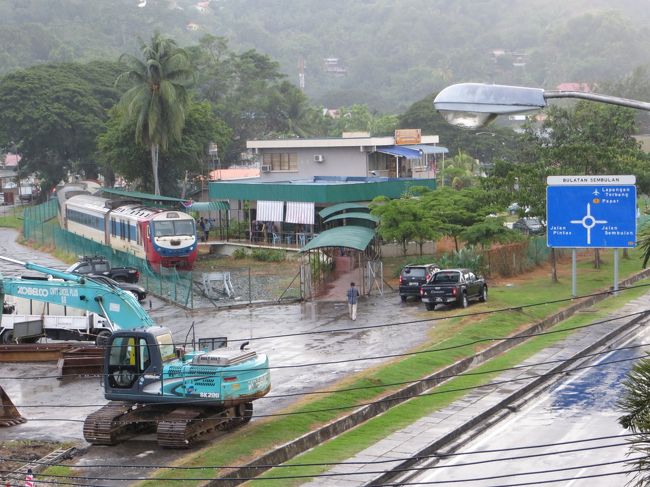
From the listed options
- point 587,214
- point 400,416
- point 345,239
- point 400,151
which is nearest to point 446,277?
point 345,239

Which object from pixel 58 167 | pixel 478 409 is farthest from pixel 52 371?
pixel 58 167

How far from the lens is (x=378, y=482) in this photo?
21.3 meters

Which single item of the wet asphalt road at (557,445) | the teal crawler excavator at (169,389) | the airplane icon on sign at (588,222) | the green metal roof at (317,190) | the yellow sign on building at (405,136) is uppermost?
the yellow sign on building at (405,136)

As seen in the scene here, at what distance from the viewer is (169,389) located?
2256 cm

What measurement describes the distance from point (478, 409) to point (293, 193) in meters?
35.7

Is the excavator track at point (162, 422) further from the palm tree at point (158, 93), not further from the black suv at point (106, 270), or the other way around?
the palm tree at point (158, 93)

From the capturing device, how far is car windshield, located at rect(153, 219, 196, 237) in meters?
52.8

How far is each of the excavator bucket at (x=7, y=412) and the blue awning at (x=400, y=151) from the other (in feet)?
151

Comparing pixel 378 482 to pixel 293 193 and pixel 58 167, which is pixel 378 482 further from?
pixel 58 167

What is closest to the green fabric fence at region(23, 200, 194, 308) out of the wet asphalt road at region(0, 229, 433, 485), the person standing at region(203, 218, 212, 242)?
the wet asphalt road at region(0, 229, 433, 485)

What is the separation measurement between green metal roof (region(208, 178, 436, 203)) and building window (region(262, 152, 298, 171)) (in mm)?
6849

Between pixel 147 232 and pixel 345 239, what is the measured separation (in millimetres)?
12013

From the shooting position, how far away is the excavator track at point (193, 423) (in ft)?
71.9

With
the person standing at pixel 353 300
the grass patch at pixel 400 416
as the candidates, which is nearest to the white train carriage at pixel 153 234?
the person standing at pixel 353 300
